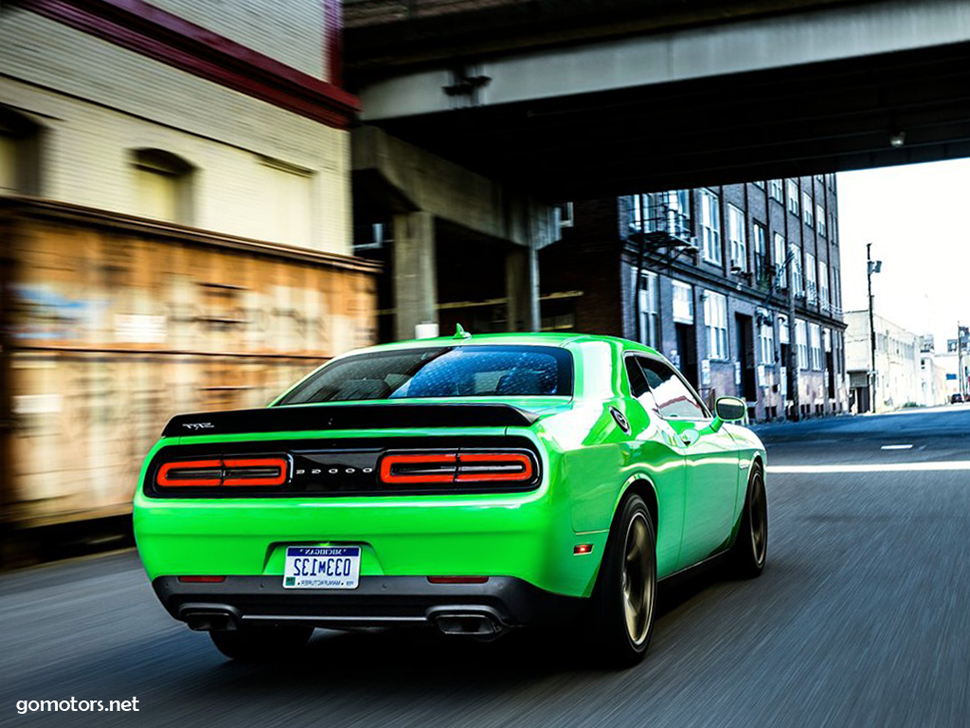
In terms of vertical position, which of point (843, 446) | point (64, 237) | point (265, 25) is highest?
point (265, 25)

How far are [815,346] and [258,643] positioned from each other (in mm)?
63164

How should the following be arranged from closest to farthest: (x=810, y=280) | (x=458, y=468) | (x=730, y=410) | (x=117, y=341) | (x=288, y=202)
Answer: (x=458, y=468)
(x=730, y=410)
(x=117, y=341)
(x=288, y=202)
(x=810, y=280)

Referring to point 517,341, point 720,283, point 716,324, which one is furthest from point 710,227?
point 517,341

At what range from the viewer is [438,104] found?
2159 centimetres

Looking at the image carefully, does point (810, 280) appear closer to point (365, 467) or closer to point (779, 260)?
point (779, 260)

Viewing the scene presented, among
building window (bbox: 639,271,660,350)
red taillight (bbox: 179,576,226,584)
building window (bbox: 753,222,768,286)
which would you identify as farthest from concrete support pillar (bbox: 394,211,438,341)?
building window (bbox: 753,222,768,286)

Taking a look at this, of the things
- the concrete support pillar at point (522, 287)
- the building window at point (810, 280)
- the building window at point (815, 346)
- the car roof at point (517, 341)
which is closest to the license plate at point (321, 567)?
the car roof at point (517, 341)

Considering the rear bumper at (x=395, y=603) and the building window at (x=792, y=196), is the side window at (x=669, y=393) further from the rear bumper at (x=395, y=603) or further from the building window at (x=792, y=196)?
the building window at (x=792, y=196)

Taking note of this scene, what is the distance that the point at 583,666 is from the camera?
5.02 metres

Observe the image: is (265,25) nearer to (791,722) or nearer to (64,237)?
(64,237)

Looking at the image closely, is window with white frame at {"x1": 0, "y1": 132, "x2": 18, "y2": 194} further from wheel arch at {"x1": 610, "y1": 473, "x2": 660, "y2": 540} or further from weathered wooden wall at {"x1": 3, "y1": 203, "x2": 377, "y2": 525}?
wheel arch at {"x1": 610, "y1": 473, "x2": 660, "y2": 540}

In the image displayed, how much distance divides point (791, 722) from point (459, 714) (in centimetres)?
118

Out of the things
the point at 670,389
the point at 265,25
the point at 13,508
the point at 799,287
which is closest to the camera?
the point at 670,389

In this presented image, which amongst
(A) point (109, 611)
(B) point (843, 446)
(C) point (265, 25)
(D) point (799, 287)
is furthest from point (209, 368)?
(D) point (799, 287)
